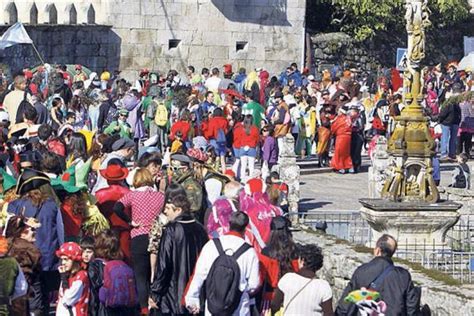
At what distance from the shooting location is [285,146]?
22797 millimetres

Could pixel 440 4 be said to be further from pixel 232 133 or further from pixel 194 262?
pixel 194 262

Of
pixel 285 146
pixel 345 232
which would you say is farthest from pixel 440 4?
pixel 345 232

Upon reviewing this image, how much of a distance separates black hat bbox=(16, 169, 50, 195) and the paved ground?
32.2 ft

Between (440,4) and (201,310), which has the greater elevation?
(440,4)

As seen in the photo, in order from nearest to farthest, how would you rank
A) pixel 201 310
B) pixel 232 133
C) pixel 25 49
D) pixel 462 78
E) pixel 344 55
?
pixel 201 310 → pixel 232 133 → pixel 25 49 → pixel 462 78 → pixel 344 55

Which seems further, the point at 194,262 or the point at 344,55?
the point at 344,55

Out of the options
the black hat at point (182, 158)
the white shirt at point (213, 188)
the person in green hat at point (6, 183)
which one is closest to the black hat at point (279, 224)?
the white shirt at point (213, 188)

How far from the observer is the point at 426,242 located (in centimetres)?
1772

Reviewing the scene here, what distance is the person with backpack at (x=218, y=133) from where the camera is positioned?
26.0 metres

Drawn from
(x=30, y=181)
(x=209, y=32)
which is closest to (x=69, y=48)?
(x=209, y=32)

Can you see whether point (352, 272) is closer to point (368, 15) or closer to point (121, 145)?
point (121, 145)

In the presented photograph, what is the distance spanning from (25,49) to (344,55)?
1123cm

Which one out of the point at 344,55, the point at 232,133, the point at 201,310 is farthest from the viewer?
the point at 344,55

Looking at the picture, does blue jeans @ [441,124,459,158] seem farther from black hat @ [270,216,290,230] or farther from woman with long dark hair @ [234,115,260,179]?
black hat @ [270,216,290,230]
